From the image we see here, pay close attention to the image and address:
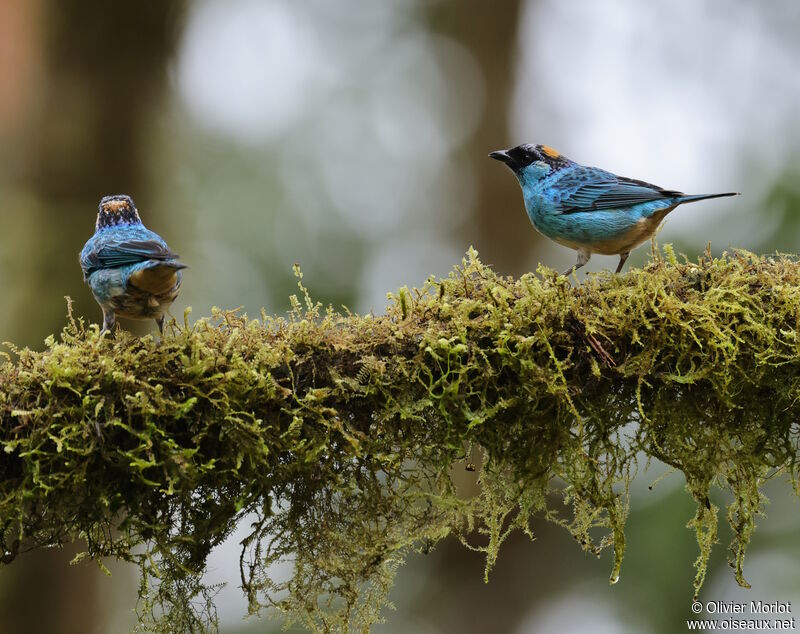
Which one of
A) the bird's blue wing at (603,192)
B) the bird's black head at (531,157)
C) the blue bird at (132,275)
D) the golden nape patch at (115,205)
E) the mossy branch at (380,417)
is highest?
the bird's black head at (531,157)

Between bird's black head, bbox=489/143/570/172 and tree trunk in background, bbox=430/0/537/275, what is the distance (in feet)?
8.51

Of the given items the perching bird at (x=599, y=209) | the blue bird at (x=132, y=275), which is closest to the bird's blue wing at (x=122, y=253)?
the blue bird at (x=132, y=275)

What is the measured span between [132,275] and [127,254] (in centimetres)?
11

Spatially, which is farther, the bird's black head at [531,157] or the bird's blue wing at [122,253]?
the bird's black head at [531,157]

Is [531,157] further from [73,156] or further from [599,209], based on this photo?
[73,156]

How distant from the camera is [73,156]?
6.16 m

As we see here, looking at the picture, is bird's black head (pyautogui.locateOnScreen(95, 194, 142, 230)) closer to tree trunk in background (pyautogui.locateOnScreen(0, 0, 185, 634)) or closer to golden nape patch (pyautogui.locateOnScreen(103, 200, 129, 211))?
golden nape patch (pyautogui.locateOnScreen(103, 200, 129, 211))

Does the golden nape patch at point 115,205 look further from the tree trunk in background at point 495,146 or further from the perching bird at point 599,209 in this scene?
the tree trunk in background at point 495,146

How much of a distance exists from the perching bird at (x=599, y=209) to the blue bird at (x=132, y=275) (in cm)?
188

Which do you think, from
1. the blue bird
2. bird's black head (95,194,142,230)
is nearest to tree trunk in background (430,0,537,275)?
bird's black head (95,194,142,230)

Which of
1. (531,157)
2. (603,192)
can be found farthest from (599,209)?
(531,157)

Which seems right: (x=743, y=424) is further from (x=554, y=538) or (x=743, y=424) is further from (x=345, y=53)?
(x=345, y=53)

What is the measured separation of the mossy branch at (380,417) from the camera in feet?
8.75

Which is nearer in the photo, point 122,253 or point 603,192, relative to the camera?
point 122,253
